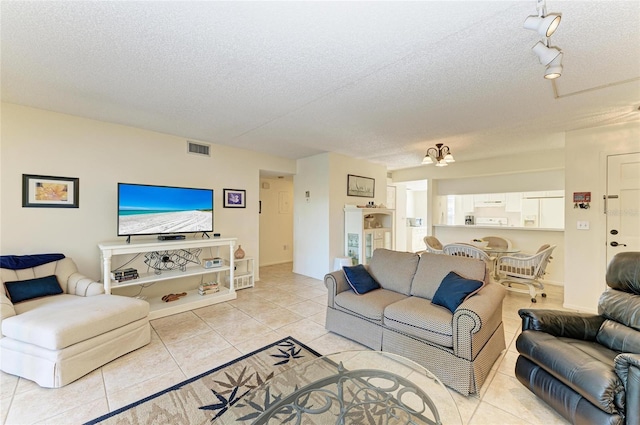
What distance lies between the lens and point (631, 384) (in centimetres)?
129

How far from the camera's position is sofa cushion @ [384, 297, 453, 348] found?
198 centimetres

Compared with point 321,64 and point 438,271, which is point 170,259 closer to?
point 321,64

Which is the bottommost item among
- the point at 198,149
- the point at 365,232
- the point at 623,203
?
the point at 365,232

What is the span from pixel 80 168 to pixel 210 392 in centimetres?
321

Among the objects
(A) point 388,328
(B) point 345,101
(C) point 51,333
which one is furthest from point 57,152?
(A) point 388,328

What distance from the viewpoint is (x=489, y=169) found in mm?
5324

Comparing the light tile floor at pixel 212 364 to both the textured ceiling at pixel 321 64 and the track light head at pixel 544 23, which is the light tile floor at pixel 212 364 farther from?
the textured ceiling at pixel 321 64

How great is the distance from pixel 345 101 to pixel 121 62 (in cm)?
199

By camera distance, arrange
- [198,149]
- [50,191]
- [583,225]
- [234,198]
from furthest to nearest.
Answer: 1. [234,198]
2. [198,149]
3. [583,225]
4. [50,191]

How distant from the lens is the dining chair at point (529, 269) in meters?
3.77

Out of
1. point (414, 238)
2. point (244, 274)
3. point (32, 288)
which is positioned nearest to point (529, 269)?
point (414, 238)

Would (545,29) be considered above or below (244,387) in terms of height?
above

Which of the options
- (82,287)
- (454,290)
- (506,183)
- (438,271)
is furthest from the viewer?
(506,183)

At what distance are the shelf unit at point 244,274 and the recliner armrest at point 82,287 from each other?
1886 mm
